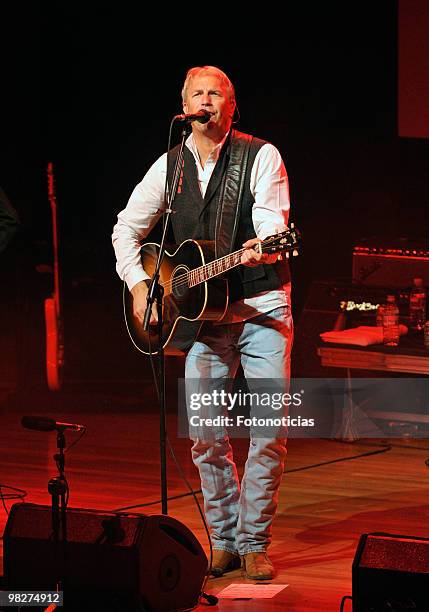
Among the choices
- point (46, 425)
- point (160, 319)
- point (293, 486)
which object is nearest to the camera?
point (46, 425)

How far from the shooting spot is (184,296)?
4684mm

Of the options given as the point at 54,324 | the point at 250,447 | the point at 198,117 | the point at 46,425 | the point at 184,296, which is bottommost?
the point at 250,447

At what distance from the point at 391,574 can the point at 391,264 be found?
14.1ft

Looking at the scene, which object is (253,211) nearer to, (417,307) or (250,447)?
(250,447)

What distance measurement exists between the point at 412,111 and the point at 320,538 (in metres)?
3.82

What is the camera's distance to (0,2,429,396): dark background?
324 inches

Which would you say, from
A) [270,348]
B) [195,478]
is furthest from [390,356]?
[270,348]

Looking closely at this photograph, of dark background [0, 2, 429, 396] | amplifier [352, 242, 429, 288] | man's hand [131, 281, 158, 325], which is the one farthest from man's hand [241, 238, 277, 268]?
dark background [0, 2, 429, 396]

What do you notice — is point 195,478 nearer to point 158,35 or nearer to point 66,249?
point 66,249

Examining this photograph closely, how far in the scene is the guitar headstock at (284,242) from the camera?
4148 millimetres

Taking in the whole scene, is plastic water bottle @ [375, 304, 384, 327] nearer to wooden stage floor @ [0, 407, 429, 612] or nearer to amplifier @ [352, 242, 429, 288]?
amplifier @ [352, 242, 429, 288]

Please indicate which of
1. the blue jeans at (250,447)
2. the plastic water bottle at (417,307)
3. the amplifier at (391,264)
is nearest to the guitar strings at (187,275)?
the blue jeans at (250,447)

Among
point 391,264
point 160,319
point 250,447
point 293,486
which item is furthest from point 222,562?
point 391,264

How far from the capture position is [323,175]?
27.7ft
